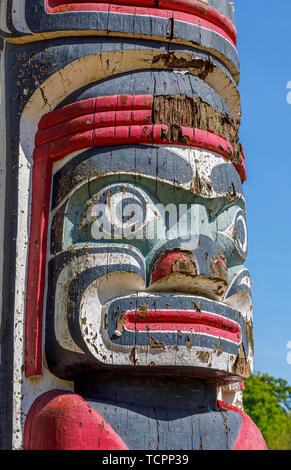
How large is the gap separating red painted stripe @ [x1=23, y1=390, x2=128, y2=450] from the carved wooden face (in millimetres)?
214

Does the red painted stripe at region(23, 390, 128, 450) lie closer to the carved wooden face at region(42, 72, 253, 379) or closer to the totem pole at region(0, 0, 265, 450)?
the totem pole at region(0, 0, 265, 450)

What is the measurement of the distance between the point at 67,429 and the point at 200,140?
169cm

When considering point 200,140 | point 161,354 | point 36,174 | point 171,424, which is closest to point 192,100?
point 200,140

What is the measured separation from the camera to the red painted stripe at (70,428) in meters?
3.41

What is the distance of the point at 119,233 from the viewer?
372cm

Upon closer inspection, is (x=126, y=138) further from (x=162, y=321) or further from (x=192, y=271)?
(x=162, y=321)

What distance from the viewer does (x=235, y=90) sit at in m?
4.70

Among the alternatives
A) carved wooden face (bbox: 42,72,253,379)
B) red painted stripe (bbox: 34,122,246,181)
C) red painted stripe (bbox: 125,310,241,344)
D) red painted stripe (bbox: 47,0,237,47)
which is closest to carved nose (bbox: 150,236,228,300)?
carved wooden face (bbox: 42,72,253,379)

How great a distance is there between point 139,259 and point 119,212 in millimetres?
272

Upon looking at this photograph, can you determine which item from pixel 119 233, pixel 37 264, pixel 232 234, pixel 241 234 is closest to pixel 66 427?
pixel 37 264

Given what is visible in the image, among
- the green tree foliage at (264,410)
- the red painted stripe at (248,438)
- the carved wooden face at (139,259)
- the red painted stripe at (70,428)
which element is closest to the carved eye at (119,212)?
the carved wooden face at (139,259)

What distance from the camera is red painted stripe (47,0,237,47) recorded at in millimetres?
4133

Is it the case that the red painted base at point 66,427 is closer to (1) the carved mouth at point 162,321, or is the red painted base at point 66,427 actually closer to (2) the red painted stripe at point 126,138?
(1) the carved mouth at point 162,321

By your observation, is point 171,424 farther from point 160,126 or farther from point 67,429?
point 160,126
